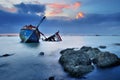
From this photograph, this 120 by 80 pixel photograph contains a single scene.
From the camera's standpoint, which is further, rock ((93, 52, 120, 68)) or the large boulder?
rock ((93, 52, 120, 68))

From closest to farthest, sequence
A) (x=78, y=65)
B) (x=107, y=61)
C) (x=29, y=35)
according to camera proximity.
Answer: (x=78, y=65) < (x=107, y=61) < (x=29, y=35)

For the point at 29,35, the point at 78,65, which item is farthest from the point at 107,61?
the point at 29,35

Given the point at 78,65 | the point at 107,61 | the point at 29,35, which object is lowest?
the point at 107,61

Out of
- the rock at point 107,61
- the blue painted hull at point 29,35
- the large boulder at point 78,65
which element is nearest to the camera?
the large boulder at point 78,65

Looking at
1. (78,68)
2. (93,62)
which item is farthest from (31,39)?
(78,68)

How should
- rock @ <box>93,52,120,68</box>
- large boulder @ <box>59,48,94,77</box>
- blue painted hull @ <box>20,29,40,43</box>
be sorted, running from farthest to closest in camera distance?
blue painted hull @ <box>20,29,40,43</box>, rock @ <box>93,52,120,68</box>, large boulder @ <box>59,48,94,77</box>

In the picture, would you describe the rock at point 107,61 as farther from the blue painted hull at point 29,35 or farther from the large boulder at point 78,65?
the blue painted hull at point 29,35

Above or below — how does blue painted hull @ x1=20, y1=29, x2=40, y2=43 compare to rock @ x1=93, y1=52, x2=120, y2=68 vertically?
above

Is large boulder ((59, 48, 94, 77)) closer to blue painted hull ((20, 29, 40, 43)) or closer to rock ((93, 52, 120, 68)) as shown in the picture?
rock ((93, 52, 120, 68))

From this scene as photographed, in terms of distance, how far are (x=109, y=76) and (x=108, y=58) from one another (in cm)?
377

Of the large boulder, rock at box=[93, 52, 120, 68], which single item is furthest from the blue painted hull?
rock at box=[93, 52, 120, 68]

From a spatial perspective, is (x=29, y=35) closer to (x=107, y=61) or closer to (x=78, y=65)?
(x=107, y=61)

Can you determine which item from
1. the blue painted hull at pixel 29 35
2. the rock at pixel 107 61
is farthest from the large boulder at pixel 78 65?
the blue painted hull at pixel 29 35

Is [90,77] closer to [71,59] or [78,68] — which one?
[78,68]
